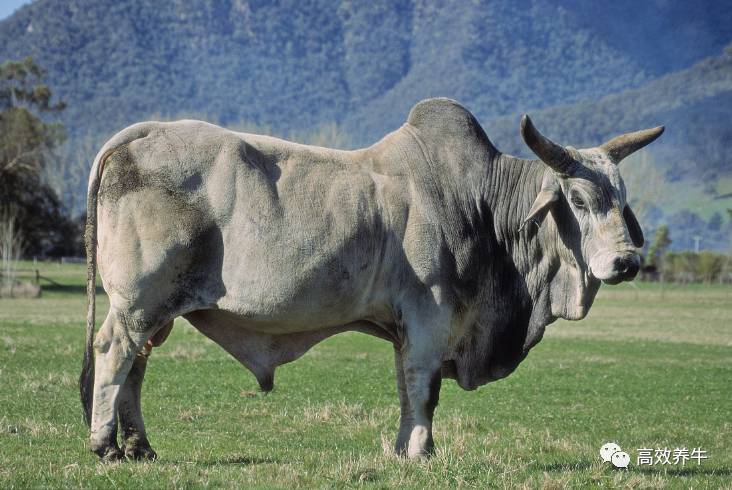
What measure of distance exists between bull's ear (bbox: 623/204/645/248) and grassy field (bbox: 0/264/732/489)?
2.14 meters

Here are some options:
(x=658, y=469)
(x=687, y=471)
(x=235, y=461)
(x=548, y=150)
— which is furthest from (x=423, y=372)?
(x=687, y=471)

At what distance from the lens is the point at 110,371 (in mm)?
8172

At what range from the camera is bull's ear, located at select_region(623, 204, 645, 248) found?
945cm

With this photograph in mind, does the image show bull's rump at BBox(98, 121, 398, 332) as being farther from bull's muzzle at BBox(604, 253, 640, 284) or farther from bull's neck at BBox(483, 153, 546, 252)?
bull's muzzle at BBox(604, 253, 640, 284)

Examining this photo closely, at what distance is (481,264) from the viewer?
357 inches

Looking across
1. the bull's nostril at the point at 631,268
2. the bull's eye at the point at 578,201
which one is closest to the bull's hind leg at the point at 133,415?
the bull's eye at the point at 578,201

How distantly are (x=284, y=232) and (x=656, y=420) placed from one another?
8895mm

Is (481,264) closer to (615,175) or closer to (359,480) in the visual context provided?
(615,175)

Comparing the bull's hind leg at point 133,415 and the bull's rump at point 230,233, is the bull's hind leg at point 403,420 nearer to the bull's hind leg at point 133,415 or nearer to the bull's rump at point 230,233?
the bull's rump at point 230,233

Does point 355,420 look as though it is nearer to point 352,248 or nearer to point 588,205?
point 352,248

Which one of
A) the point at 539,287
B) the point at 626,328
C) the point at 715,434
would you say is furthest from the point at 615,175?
the point at 626,328

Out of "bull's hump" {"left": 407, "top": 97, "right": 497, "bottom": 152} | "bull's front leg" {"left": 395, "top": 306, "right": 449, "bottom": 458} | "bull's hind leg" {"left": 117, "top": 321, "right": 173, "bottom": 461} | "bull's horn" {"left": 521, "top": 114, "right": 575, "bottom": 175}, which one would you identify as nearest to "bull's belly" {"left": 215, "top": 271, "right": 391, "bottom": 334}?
"bull's front leg" {"left": 395, "top": 306, "right": 449, "bottom": 458}

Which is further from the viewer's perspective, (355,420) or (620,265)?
(355,420)

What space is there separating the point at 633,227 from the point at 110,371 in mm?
4999
